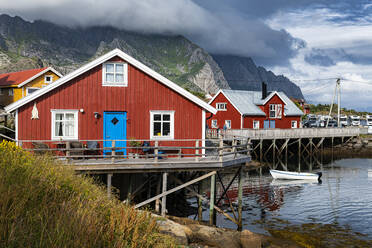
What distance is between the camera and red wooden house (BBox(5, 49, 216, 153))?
18250 millimetres

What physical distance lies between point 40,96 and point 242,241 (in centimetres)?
1221

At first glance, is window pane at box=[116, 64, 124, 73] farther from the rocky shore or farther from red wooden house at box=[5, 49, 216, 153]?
the rocky shore

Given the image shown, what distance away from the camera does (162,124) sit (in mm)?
19781

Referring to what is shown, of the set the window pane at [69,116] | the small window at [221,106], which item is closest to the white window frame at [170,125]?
the window pane at [69,116]

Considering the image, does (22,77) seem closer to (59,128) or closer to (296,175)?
(59,128)

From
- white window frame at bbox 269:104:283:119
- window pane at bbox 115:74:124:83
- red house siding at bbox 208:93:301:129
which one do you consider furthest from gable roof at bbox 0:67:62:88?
white window frame at bbox 269:104:283:119

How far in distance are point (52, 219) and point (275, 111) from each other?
173ft

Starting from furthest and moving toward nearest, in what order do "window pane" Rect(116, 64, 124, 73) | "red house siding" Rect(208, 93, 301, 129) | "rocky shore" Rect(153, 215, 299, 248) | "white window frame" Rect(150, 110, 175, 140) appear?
"red house siding" Rect(208, 93, 301, 129) < "white window frame" Rect(150, 110, 175, 140) < "window pane" Rect(116, 64, 124, 73) < "rocky shore" Rect(153, 215, 299, 248)

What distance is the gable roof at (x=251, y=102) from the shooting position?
53281 mm

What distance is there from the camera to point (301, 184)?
3142 cm

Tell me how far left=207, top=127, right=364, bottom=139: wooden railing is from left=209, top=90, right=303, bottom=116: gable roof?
18.0 feet

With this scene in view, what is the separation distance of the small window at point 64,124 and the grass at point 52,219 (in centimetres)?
1012

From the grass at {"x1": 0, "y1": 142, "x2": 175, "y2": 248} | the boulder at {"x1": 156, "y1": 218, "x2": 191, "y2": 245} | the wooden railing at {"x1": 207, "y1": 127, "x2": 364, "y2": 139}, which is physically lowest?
the boulder at {"x1": 156, "y1": 218, "x2": 191, "y2": 245}

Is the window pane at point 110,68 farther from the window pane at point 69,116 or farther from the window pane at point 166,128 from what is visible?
the window pane at point 166,128
